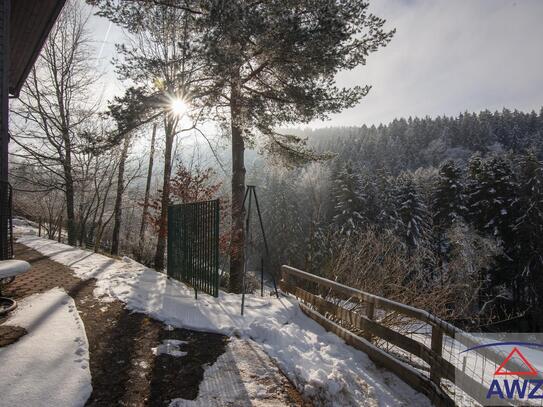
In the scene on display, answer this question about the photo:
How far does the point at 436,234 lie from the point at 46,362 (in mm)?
26755

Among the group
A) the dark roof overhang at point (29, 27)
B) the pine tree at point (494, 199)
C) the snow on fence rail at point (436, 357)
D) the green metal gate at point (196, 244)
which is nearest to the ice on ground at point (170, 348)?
the green metal gate at point (196, 244)

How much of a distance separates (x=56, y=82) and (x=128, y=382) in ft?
61.7

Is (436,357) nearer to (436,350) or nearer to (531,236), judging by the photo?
(436,350)

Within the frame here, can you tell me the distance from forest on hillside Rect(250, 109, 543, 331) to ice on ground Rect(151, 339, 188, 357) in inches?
197

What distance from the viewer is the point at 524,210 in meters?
23.8

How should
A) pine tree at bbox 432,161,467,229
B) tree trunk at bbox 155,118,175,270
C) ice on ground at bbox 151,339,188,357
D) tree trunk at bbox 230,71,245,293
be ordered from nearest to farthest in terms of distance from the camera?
ice on ground at bbox 151,339,188,357 < tree trunk at bbox 230,71,245,293 < tree trunk at bbox 155,118,175,270 < pine tree at bbox 432,161,467,229

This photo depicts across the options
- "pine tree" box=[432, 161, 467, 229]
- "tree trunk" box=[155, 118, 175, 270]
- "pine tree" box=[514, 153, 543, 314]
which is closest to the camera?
"tree trunk" box=[155, 118, 175, 270]

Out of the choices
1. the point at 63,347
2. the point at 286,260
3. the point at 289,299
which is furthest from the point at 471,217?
the point at 63,347

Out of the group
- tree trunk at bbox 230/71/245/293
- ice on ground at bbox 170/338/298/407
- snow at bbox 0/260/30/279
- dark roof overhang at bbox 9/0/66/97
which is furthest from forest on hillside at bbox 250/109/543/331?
dark roof overhang at bbox 9/0/66/97

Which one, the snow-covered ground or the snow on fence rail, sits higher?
the snow on fence rail

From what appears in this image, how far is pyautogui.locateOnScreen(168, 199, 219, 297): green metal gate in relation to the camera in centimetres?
536

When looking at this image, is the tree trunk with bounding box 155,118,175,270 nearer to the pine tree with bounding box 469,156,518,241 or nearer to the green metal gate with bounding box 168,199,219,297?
the green metal gate with bounding box 168,199,219,297

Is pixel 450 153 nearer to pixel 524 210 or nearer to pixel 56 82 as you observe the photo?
pixel 524 210

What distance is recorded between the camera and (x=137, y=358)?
332cm
